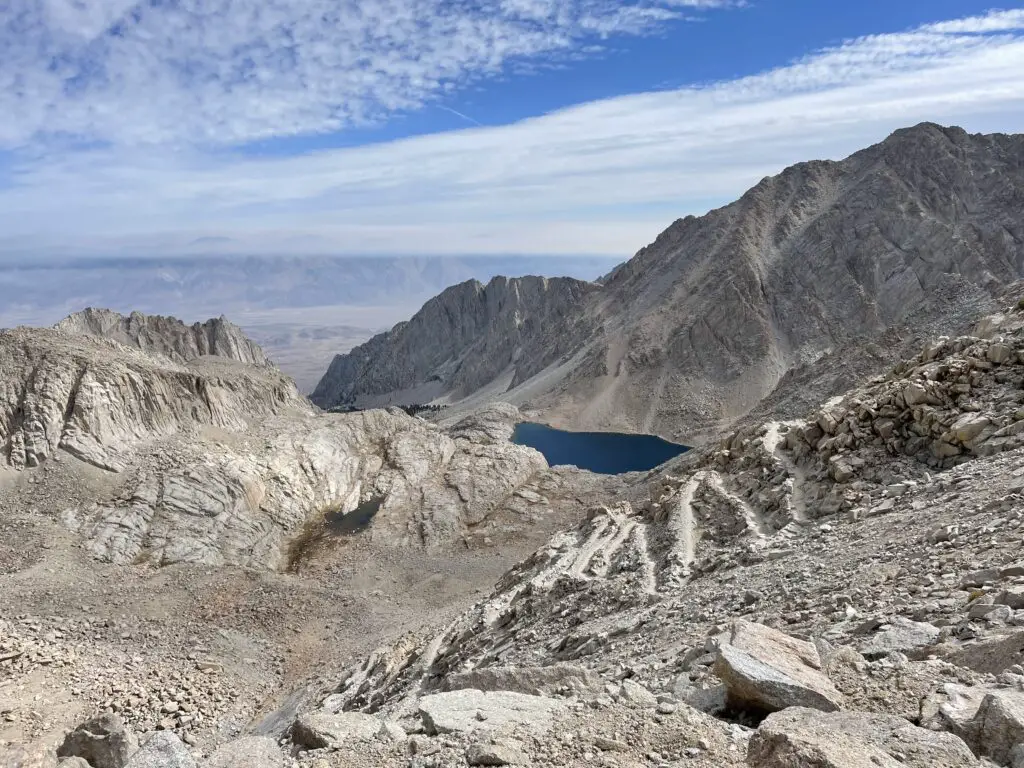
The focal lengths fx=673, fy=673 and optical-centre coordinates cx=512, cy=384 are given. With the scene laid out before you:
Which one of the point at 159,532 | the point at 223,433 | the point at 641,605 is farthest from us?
the point at 223,433

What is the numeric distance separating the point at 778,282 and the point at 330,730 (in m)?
108

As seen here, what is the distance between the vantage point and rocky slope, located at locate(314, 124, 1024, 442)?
94.1 meters

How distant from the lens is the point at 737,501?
22.2 metres

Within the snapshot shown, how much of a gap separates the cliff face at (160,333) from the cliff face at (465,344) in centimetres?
5253

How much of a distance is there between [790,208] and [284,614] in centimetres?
11027

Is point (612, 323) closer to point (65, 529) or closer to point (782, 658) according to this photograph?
point (65, 529)

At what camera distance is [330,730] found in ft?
31.4

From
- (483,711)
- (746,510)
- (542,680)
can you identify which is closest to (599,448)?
(746,510)

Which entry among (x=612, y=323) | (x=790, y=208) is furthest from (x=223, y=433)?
(x=790, y=208)

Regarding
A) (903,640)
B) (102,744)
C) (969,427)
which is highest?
(969,427)

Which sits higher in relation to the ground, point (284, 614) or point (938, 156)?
point (938, 156)

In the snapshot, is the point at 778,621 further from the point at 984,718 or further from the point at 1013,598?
the point at 984,718

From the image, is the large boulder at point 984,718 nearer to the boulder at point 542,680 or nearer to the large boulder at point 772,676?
the large boulder at point 772,676

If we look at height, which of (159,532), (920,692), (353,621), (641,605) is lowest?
(353,621)
